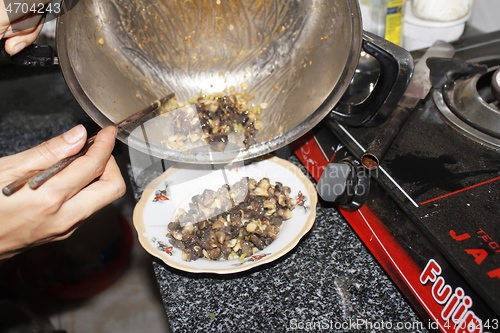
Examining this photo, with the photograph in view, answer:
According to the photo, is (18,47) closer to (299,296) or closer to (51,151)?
(51,151)

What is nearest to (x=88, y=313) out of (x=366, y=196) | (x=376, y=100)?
(x=366, y=196)

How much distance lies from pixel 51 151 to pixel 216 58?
529mm

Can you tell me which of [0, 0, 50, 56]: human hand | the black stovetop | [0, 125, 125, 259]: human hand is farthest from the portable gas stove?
[0, 0, 50, 56]: human hand

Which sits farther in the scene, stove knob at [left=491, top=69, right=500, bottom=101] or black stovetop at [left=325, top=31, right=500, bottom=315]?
stove knob at [left=491, top=69, right=500, bottom=101]

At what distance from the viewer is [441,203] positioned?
66 centimetres

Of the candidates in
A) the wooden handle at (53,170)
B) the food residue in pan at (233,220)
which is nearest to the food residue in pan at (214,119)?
the food residue in pan at (233,220)

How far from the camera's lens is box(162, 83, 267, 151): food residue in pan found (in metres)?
0.90

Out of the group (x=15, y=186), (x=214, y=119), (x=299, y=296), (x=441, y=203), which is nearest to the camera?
(x=15, y=186)

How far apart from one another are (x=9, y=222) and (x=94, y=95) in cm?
32

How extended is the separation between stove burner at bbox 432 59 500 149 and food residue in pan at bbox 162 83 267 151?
0.46 m

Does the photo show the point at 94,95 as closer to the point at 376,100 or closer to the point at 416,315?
the point at 376,100

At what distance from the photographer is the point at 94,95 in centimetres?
76

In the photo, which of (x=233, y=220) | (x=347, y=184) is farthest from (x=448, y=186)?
(x=233, y=220)

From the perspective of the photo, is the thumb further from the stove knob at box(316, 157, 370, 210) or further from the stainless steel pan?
the stove knob at box(316, 157, 370, 210)
